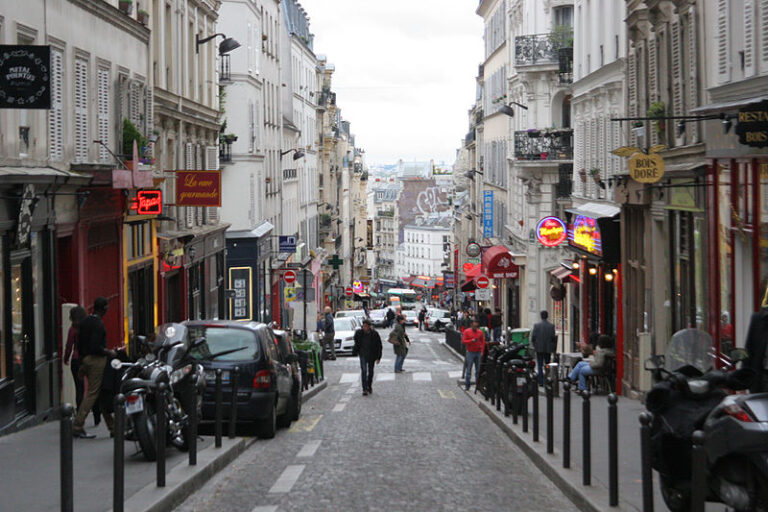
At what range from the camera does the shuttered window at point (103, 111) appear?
902 inches

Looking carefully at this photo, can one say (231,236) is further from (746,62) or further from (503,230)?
(746,62)

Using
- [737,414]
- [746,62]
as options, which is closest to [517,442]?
[746,62]

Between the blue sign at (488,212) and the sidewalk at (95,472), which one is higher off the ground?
the blue sign at (488,212)

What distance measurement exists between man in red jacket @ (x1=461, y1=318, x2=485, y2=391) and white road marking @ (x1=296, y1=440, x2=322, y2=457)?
10952 millimetres

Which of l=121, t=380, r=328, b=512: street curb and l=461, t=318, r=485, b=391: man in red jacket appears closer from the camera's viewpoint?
l=121, t=380, r=328, b=512: street curb

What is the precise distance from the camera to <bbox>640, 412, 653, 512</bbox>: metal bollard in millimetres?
9008

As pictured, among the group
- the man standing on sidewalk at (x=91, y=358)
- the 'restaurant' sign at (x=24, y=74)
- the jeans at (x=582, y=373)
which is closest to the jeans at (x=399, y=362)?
the jeans at (x=582, y=373)

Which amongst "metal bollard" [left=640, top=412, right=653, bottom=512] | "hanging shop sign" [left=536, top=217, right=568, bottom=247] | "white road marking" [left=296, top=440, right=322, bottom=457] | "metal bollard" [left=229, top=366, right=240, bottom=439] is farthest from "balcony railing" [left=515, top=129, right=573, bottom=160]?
"metal bollard" [left=640, top=412, right=653, bottom=512]

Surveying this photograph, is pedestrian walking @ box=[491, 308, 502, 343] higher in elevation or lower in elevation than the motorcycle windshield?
lower

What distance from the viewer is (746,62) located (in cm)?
1599

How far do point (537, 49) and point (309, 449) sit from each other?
107 ft

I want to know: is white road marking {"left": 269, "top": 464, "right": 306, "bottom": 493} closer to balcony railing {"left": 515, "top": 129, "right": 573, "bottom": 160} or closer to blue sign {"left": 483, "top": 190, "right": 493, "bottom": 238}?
balcony railing {"left": 515, "top": 129, "right": 573, "bottom": 160}

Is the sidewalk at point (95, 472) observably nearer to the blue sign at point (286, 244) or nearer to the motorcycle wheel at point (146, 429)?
the motorcycle wheel at point (146, 429)

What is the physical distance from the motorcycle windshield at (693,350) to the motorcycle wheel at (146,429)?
5398mm
